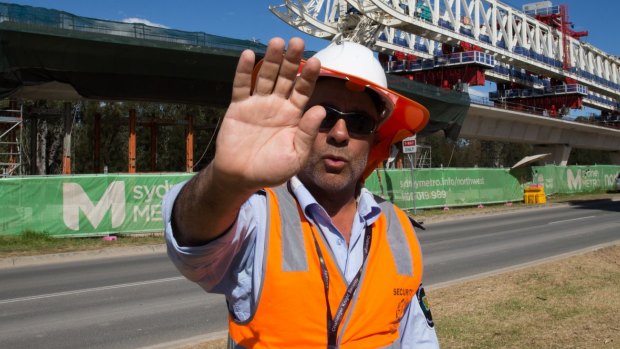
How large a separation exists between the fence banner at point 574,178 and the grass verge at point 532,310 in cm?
2696

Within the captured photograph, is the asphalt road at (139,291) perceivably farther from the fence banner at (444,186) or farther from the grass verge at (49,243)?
the fence banner at (444,186)

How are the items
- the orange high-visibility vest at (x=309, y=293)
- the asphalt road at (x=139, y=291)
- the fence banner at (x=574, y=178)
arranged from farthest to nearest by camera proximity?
the fence banner at (x=574, y=178) < the asphalt road at (x=139, y=291) < the orange high-visibility vest at (x=309, y=293)

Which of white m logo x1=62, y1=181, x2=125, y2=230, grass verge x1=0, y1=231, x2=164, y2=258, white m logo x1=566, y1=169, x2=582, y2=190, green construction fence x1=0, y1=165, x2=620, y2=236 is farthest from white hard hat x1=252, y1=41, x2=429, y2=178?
white m logo x1=566, y1=169, x2=582, y2=190

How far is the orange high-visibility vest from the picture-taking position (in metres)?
1.80

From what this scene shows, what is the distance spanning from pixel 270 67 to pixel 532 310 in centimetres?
618

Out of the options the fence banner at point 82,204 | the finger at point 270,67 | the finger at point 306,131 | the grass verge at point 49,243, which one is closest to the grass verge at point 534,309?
the finger at point 306,131

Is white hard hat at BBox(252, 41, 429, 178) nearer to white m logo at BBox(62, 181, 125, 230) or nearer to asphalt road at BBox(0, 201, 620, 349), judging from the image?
asphalt road at BBox(0, 201, 620, 349)

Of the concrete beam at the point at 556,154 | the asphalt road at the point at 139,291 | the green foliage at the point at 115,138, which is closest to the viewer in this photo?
the asphalt road at the point at 139,291

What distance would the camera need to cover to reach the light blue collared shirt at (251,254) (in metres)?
1.68

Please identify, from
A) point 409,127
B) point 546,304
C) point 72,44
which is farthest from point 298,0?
point 409,127

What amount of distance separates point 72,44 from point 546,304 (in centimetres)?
1736

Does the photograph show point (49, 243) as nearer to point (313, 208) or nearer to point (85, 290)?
point (85, 290)

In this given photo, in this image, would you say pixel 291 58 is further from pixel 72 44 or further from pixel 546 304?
pixel 72 44

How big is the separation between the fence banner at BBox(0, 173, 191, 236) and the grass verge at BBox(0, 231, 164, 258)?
0.34 metres
